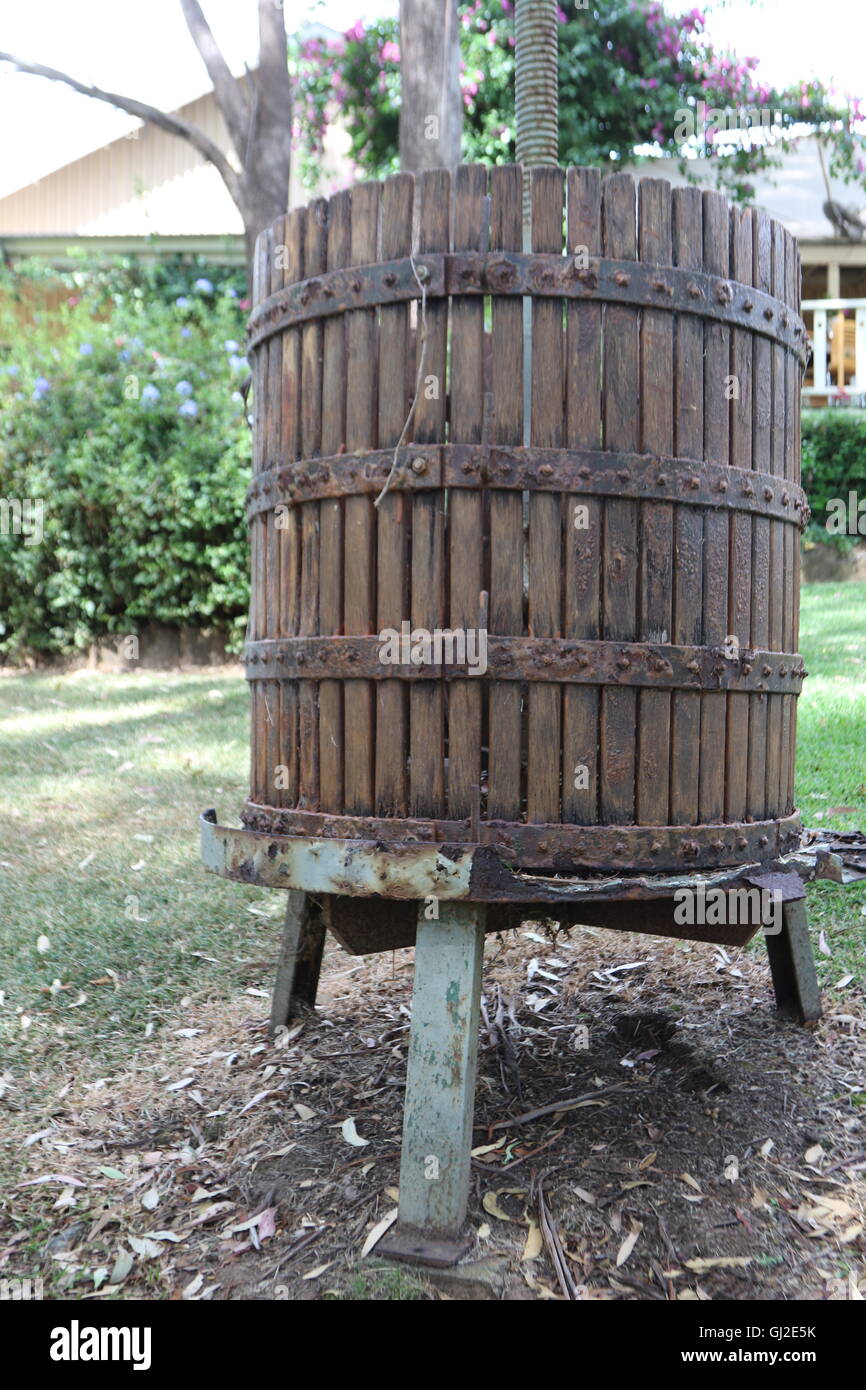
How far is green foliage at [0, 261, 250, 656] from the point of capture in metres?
9.45

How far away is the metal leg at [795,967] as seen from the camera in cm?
355

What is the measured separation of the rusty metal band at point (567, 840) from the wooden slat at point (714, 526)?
3.1 inches

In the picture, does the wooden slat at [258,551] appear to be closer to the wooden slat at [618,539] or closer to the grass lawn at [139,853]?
the wooden slat at [618,539]

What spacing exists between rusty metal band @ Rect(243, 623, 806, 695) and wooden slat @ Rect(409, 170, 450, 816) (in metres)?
0.06

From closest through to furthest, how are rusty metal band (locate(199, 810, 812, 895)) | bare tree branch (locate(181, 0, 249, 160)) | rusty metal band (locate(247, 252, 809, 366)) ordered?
1. rusty metal band (locate(199, 810, 812, 895))
2. rusty metal band (locate(247, 252, 809, 366))
3. bare tree branch (locate(181, 0, 249, 160))

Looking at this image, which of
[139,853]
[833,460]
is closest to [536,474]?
[139,853]

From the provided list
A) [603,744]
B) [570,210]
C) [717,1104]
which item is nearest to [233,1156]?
[717,1104]

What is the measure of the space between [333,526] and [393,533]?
0.18 meters

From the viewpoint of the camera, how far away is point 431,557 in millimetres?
2629

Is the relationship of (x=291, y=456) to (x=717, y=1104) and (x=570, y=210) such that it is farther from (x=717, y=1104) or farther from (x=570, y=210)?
(x=717, y=1104)

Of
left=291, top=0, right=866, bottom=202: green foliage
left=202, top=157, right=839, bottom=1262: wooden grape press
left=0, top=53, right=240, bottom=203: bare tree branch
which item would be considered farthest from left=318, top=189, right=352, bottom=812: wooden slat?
left=291, top=0, right=866, bottom=202: green foliage

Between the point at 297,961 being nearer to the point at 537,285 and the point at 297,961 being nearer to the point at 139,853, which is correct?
the point at 139,853

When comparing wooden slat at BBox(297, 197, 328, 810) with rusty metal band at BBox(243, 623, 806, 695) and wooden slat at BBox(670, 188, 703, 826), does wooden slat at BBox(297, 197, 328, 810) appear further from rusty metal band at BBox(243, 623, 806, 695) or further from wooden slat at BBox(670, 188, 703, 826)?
wooden slat at BBox(670, 188, 703, 826)

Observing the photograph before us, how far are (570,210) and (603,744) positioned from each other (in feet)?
3.85
